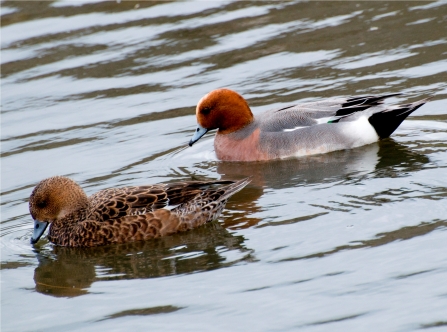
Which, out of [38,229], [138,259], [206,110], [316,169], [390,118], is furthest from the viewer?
[206,110]

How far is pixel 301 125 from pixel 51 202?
287 cm

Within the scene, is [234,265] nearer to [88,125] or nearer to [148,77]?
[88,125]

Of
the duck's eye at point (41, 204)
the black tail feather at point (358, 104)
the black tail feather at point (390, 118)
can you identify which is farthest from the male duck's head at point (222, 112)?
the duck's eye at point (41, 204)

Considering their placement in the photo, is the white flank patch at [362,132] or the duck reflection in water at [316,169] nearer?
the duck reflection in water at [316,169]

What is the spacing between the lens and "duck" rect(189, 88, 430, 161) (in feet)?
28.5

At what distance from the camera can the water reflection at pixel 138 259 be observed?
6125 millimetres

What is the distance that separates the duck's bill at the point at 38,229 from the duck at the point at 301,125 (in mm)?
2290

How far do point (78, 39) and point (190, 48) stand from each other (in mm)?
1853

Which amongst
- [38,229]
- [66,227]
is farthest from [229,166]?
[38,229]

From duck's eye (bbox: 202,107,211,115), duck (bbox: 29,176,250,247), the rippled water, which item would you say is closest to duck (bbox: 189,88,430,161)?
duck's eye (bbox: 202,107,211,115)

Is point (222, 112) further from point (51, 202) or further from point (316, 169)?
point (51, 202)

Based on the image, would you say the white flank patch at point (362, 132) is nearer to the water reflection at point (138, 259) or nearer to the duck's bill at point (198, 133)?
the duck's bill at point (198, 133)

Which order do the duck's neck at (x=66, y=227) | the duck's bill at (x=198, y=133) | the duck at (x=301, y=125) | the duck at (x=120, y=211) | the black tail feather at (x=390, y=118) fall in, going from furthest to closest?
the duck's bill at (x=198, y=133)
the duck at (x=301, y=125)
the black tail feather at (x=390, y=118)
the duck's neck at (x=66, y=227)
the duck at (x=120, y=211)

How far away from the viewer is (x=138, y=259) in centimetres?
646
